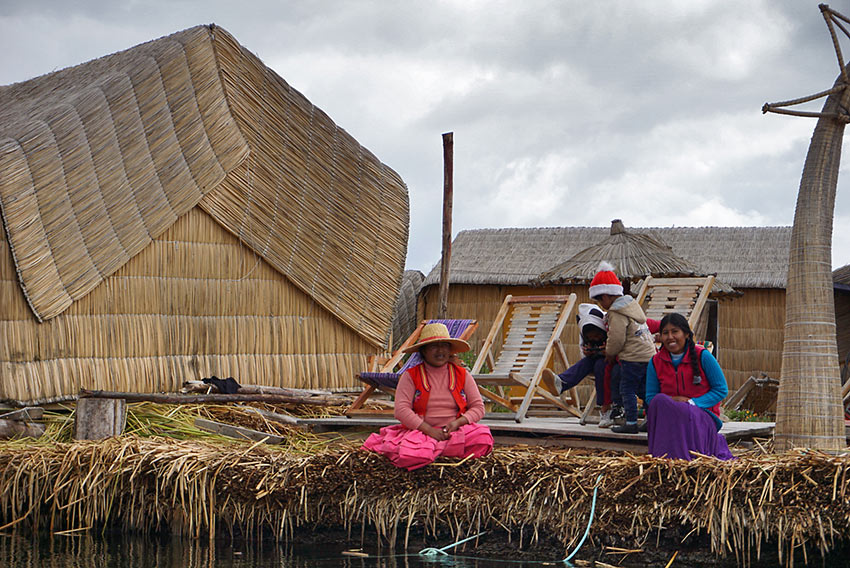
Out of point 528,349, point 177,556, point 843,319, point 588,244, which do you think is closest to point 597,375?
point 528,349

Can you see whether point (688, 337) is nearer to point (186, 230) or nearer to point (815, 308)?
point (815, 308)

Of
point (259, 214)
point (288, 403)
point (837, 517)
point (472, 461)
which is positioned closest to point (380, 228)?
point (259, 214)

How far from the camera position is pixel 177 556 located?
623 cm

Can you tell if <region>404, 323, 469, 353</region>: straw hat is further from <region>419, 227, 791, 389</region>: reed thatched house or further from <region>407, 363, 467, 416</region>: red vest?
<region>419, 227, 791, 389</region>: reed thatched house

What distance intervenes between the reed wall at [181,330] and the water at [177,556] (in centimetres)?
272

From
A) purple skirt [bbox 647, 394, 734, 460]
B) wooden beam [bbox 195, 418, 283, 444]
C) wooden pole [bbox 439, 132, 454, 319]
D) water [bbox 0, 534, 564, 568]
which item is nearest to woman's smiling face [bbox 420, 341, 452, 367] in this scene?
water [bbox 0, 534, 564, 568]

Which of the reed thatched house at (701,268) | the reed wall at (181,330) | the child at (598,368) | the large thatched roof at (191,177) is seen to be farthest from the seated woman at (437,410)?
the reed thatched house at (701,268)

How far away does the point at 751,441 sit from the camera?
8.03m

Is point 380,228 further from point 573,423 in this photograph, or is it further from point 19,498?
point 19,498

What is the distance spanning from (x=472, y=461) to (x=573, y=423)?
239 centimetres

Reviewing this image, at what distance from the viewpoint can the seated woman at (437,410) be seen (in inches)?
243

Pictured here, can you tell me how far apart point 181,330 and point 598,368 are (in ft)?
15.7

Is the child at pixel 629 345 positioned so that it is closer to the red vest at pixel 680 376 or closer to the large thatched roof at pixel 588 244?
the red vest at pixel 680 376

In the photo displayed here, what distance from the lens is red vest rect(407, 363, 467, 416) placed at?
632 cm
